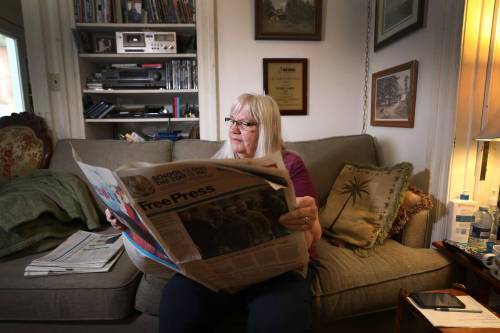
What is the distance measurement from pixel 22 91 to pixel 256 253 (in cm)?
351

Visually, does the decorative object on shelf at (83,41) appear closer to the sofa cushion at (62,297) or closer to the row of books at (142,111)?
the row of books at (142,111)

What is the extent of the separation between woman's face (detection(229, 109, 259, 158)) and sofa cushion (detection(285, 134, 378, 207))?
492 mm

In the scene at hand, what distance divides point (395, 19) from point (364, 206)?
3.53 ft

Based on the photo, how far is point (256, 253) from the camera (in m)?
0.67

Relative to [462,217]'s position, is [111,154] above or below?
above

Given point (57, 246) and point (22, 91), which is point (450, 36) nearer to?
point (57, 246)

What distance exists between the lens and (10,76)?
297 cm

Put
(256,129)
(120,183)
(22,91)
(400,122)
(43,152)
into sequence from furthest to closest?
1. (22,91)
2. (43,152)
3. (400,122)
4. (256,129)
5. (120,183)

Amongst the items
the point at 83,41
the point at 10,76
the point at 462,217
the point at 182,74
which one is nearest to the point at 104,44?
the point at 83,41

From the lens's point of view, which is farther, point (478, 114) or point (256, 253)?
point (478, 114)

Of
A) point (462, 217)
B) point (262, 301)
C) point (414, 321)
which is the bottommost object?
point (414, 321)

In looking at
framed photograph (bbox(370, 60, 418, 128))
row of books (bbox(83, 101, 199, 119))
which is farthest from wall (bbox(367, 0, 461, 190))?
row of books (bbox(83, 101, 199, 119))

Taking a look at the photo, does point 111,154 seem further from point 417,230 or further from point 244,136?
point 417,230

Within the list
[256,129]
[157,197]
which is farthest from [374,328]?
[157,197]
